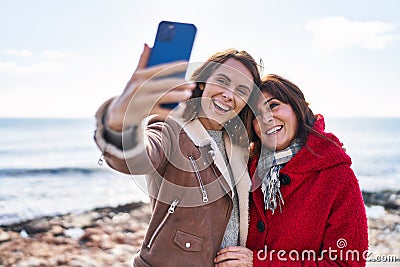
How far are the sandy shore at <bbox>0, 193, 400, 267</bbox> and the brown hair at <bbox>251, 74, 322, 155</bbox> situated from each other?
3.23m

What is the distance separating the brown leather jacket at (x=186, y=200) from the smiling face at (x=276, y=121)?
464 mm

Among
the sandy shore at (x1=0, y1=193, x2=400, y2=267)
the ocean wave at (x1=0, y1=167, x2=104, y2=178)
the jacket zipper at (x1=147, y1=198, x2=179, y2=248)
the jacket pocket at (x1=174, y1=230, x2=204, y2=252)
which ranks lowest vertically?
the ocean wave at (x1=0, y1=167, x2=104, y2=178)

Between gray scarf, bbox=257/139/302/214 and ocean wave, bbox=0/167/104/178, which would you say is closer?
gray scarf, bbox=257/139/302/214

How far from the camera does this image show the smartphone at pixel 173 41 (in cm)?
155

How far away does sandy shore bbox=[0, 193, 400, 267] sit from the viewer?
589cm

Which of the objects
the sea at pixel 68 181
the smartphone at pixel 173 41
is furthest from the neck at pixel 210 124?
the sea at pixel 68 181

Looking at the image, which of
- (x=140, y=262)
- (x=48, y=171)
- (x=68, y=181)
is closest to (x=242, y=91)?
(x=140, y=262)

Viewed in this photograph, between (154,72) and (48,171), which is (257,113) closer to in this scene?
(154,72)

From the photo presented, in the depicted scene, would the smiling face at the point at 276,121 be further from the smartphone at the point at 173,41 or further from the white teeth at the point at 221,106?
the smartphone at the point at 173,41

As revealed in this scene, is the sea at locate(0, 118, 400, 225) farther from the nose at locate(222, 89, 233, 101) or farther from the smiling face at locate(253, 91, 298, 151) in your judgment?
the nose at locate(222, 89, 233, 101)

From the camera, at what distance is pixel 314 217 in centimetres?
237

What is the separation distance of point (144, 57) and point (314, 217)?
139cm

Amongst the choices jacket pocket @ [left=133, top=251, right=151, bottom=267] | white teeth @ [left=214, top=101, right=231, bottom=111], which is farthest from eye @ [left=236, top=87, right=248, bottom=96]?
jacket pocket @ [left=133, top=251, right=151, bottom=267]

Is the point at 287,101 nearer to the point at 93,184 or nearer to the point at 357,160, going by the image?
the point at 93,184
